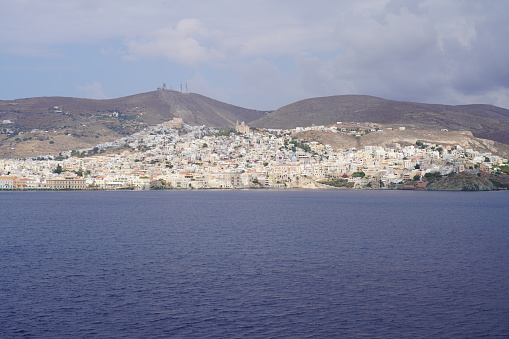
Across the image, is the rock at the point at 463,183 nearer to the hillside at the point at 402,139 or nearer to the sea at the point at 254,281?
A: the hillside at the point at 402,139

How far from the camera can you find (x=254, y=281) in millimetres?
24062

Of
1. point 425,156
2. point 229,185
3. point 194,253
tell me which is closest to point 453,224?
point 194,253

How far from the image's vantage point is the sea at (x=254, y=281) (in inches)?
714

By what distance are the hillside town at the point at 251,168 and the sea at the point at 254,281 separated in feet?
269

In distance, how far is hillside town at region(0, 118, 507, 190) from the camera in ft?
410

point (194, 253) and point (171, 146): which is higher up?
point (171, 146)

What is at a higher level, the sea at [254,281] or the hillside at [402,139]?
the hillside at [402,139]

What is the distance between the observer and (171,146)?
174 metres

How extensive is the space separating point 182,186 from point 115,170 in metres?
19.3

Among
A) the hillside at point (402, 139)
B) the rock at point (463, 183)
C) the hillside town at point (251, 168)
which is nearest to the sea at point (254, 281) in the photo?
the rock at point (463, 183)

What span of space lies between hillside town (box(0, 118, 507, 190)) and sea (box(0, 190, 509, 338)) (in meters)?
82.1

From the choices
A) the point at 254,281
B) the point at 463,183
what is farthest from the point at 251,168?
the point at 254,281

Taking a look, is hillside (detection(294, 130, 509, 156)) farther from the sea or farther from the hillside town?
the sea

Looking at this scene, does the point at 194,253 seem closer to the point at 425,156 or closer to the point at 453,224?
the point at 453,224
